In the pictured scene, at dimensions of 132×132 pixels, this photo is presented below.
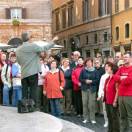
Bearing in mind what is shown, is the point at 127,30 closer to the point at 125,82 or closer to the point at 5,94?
the point at 5,94

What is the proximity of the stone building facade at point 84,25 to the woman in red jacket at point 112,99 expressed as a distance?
3687cm

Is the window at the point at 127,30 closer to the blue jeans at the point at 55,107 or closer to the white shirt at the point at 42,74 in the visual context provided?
the white shirt at the point at 42,74

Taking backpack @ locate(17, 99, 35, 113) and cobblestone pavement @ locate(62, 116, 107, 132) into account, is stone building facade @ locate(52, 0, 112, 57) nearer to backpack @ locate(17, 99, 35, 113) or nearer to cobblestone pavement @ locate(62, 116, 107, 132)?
cobblestone pavement @ locate(62, 116, 107, 132)

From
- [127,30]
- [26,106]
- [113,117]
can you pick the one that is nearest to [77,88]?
[26,106]

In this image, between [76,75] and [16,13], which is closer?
[76,75]

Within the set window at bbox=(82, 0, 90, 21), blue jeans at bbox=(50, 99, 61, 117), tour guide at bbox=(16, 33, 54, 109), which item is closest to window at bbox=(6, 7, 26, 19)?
window at bbox=(82, 0, 90, 21)

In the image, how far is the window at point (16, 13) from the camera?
44812mm

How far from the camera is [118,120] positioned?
39.5 feet

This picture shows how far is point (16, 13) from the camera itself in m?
44.8

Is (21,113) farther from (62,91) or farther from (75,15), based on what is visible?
(75,15)

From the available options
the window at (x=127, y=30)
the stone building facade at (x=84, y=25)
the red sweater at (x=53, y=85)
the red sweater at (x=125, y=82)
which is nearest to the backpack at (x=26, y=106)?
the red sweater at (x=125, y=82)

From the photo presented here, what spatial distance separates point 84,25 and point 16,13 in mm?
13230

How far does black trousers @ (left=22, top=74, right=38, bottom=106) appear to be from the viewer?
13.1m

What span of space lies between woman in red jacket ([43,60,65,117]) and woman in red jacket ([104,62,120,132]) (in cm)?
387
